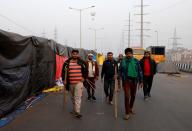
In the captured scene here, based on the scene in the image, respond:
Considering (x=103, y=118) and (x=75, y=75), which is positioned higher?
(x=75, y=75)

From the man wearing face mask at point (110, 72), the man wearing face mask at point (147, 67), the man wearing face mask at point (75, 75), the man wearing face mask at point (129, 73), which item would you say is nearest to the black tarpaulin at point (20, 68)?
the man wearing face mask at point (75, 75)

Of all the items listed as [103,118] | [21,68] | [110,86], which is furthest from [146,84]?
[21,68]

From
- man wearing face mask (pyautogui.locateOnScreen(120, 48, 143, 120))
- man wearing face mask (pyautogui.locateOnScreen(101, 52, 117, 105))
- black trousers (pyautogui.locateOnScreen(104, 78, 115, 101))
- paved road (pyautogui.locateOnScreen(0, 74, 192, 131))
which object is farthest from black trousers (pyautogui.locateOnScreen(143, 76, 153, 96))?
man wearing face mask (pyautogui.locateOnScreen(120, 48, 143, 120))

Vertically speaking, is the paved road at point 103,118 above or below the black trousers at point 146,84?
below

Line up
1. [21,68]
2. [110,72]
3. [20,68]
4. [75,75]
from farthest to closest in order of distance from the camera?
[110,72]
[21,68]
[20,68]
[75,75]

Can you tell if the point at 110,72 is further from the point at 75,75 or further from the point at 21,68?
the point at 21,68

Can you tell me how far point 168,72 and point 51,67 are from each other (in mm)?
21495

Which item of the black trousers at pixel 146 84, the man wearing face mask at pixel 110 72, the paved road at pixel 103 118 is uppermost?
the man wearing face mask at pixel 110 72

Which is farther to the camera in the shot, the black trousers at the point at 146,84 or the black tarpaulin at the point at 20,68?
the black trousers at the point at 146,84

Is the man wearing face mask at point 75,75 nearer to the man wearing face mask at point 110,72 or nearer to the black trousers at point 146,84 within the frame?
the man wearing face mask at point 110,72

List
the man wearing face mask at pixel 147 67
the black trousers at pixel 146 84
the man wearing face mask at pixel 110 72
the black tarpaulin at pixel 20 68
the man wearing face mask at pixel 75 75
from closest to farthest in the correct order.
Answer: the black tarpaulin at pixel 20 68
the man wearing face mask at pixel 75 75
the man wearing face mask at pixel 110 72
the man wearing face mask at pixel 147 67
the black trousers at pixel 146 84

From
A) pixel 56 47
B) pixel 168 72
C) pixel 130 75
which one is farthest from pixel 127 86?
pixel 168 72

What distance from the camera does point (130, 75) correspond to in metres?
9.28

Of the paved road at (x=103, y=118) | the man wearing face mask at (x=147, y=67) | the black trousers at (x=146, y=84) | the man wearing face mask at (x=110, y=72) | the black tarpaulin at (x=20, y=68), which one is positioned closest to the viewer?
the paved road at (x=103, y=118)
